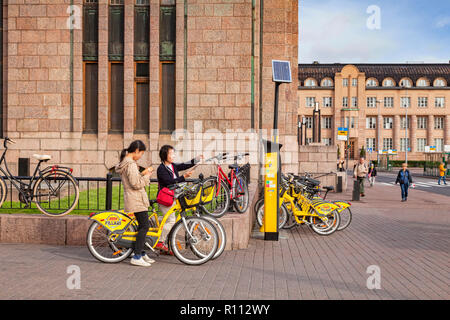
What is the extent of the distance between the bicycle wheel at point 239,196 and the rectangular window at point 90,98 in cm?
831

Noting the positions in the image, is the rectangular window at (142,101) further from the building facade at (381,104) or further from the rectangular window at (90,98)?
the building facade at (381,104)

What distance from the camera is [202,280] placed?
18.5 ft

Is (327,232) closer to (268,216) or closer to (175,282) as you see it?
(268,216)

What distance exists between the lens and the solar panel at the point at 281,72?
8461 millimetres

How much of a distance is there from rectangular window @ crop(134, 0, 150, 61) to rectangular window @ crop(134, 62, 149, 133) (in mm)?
341

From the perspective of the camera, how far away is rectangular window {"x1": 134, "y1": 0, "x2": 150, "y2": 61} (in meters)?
15.6

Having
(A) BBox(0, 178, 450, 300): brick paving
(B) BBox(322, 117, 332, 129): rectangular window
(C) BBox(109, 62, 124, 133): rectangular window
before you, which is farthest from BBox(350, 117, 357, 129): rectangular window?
(A) BBox(0, 178, 450, 300): brick paving

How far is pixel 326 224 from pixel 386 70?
8258cm

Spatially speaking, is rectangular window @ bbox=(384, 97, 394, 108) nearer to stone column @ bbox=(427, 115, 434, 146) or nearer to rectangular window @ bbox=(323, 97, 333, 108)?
stone column @ bbox=(427, 115, 434, 146)

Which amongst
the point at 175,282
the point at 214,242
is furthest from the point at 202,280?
the point at 214,242

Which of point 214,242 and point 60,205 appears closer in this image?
point 214,242

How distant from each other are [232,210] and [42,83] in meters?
9.70

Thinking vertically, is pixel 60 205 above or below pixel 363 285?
above

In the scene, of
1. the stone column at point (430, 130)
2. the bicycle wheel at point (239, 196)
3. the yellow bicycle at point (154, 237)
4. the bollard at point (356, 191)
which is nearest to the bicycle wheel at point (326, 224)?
the bicycle wheel at point (239, 196)
